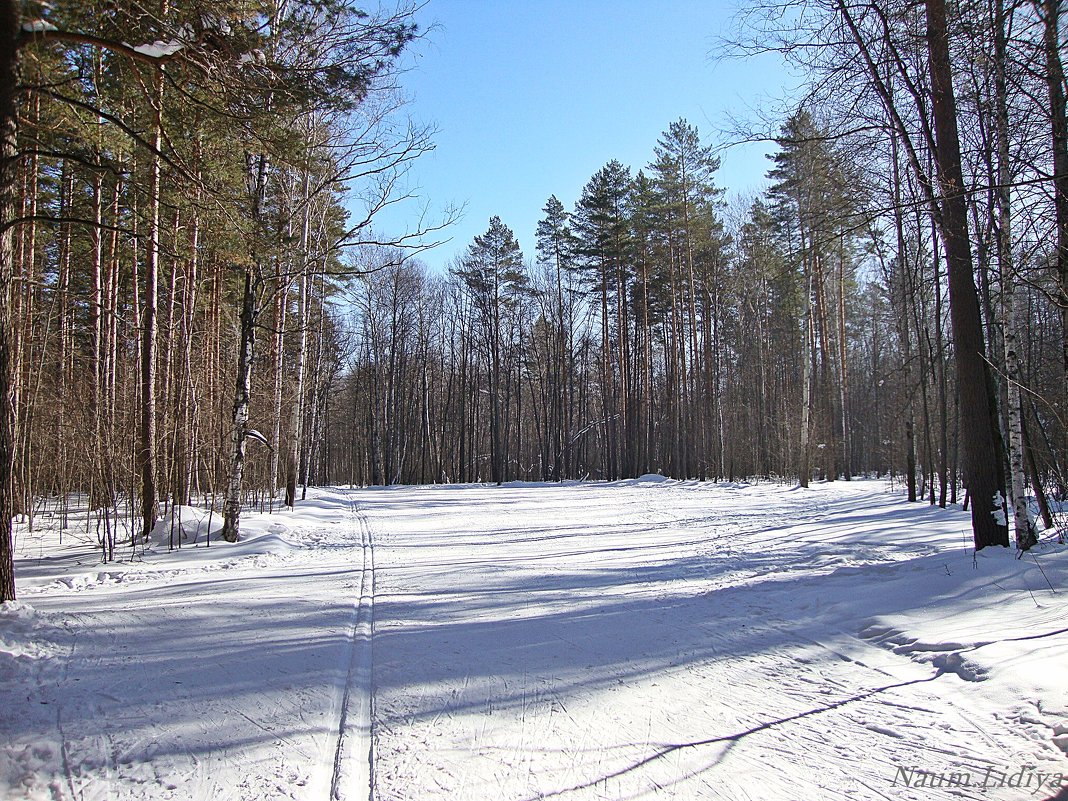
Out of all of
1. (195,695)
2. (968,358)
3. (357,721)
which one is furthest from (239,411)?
(968,358)

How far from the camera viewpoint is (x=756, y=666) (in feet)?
14.6

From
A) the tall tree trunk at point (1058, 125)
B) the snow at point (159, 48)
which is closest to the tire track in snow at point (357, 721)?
the snow at point (159, 48)

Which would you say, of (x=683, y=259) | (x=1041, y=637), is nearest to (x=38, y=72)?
(x=1041, y=637)

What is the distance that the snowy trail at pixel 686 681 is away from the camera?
9.82 ft

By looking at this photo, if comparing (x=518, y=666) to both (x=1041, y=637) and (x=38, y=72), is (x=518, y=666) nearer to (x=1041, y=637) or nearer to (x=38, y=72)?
(x=1041, y=637)

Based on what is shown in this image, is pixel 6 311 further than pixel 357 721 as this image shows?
Yes

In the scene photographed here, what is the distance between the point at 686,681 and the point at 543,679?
37.8 inches

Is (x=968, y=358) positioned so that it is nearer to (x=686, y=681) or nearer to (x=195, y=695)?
(x=686, y=681)

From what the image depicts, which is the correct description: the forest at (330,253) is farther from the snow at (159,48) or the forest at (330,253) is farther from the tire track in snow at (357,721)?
the tire track in snow at (357,721)

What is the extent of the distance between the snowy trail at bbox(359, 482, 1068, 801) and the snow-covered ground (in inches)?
0.8

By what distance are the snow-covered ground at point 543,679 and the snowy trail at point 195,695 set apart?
2 centimetres

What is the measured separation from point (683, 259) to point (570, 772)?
31.4m

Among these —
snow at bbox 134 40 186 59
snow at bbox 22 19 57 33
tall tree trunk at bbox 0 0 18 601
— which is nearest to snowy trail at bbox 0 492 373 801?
tall tree trunk at bbox 0 0 18 601

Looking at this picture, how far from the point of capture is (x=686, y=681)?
418 centimetres
